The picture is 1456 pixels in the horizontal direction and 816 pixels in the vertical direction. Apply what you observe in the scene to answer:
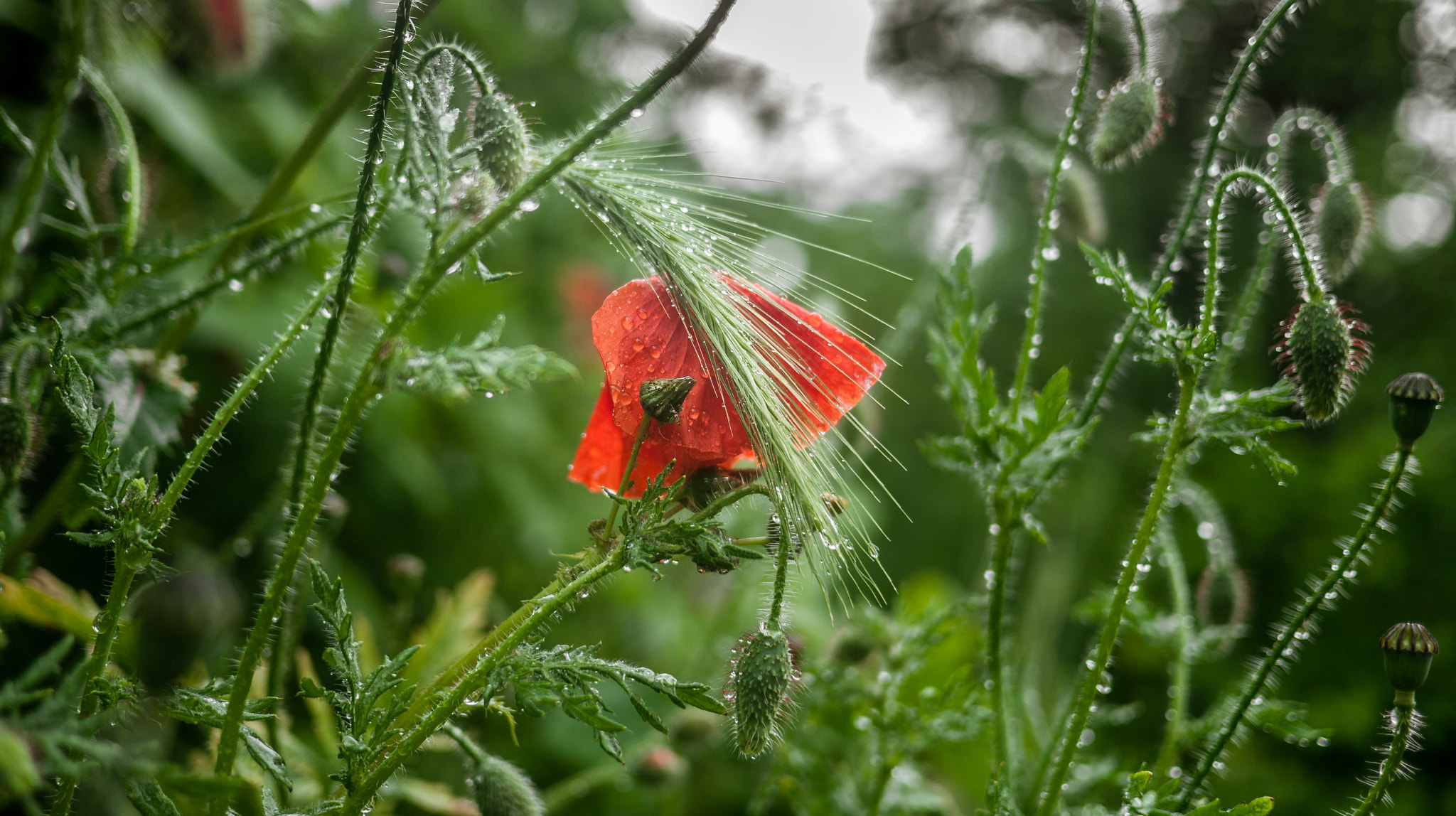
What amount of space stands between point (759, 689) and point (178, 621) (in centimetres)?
38

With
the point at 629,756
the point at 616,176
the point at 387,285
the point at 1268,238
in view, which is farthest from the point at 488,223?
the point at 629,756

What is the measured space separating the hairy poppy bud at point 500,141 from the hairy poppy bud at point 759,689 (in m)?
0.39

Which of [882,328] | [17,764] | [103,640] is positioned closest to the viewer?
[17,764]

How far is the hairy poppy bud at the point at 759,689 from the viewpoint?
26.0 inches

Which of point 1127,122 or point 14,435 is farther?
point 1127,122

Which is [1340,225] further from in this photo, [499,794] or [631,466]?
[499,794]

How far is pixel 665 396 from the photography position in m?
0.62

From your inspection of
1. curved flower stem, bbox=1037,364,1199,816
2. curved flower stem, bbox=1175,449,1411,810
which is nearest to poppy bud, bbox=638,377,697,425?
curved flower stem, bbox=1037,364,1199,816

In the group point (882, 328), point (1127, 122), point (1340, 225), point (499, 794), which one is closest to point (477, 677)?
point (499, 794)

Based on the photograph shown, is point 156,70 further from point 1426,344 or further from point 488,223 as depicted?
point 1426,344

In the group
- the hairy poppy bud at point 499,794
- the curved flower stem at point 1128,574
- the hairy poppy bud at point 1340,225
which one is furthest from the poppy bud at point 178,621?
the hairy poppy bud at point 1340,225

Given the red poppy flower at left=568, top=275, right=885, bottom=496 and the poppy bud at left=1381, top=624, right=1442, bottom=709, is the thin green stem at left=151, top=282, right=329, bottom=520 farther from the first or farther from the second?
the poppy bud at left=1381, top=624, right=1442, bottom=709

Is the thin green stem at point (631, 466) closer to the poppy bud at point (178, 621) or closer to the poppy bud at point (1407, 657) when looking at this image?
the poppy bud at point (178, 621)

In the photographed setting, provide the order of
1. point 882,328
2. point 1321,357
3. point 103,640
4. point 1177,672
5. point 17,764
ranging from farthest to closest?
point 882,328 → point 1177,672 → point 1321,357 → point 103,640 → point 17,764
